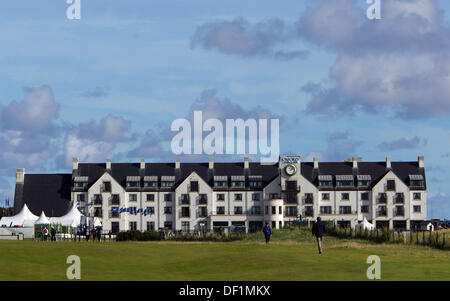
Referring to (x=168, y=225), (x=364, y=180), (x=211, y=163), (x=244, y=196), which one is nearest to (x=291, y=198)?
(x=244, y=196)

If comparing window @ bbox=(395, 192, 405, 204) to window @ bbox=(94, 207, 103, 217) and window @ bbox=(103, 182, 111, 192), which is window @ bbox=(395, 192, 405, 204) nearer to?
window @ bbox=(103, 182, 111, 192)

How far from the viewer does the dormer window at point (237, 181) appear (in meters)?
148

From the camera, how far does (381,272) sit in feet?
115

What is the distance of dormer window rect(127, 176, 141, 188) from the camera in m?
148

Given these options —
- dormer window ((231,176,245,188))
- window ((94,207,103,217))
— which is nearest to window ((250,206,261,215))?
dormer window ((231,176,245,188))

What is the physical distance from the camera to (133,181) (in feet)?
487

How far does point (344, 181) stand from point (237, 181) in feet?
63.2

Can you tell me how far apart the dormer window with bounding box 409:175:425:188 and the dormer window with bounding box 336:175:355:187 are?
10.4 meters

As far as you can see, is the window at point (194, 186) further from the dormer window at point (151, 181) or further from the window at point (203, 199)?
the dormer window at point (151, 181)
